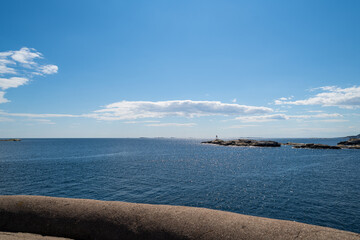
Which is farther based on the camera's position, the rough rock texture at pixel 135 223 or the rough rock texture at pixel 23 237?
the rough rock texture at pixel 23 237

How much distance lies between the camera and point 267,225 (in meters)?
8.62

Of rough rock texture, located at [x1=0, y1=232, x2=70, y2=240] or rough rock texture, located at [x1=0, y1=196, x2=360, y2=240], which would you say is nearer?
rough rock texture, located at [x1=0, y1=196, x2=360, y2=240]

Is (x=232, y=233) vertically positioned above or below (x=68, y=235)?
above

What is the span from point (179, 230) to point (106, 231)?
3568mm

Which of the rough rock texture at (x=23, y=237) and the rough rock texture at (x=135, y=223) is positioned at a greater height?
the rough rock texture at (x=135, y=223)

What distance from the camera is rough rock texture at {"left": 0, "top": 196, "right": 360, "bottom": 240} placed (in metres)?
8.29

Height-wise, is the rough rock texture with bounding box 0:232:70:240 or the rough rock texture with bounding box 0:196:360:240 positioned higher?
the rough rock texture with bounding box 0:196:360:240

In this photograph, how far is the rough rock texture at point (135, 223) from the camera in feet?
27.2

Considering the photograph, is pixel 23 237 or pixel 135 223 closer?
pixel 23 237

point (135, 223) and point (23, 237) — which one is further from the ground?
point (135, 223)

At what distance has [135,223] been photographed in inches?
370

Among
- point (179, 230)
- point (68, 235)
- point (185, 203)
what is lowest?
point (185, 203)

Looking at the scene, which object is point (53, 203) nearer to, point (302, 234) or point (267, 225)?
point (267, 225)

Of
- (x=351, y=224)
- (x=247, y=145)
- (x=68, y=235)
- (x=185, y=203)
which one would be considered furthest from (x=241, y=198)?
(x=247, y=145)
